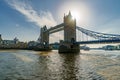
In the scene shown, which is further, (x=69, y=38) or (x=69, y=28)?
(x=69, y=28)

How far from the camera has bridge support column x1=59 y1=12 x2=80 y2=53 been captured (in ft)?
415

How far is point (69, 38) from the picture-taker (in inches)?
5778

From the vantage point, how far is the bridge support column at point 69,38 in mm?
126438

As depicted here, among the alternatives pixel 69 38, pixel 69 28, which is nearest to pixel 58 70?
pixel 69 38

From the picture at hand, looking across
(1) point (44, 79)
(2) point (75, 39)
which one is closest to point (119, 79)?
(1) point (44, 79)

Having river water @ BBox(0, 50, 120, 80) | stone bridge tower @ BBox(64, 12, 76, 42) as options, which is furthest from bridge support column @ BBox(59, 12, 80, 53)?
river water @ BBox(0, 50, 120, 80)

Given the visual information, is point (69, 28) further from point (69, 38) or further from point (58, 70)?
point (58, 70)

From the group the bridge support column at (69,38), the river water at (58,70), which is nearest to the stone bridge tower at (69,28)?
the bridge support column at (69,38)

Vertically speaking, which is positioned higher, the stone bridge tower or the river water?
the stone bridge tower

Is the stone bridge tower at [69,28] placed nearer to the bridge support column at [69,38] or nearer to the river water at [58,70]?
the bridge support column at [69,38]

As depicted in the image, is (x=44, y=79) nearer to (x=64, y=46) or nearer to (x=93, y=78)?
(x=93, y=78)

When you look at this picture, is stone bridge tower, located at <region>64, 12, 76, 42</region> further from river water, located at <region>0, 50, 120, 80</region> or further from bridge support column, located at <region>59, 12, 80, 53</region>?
river water, located at <region>0, 50, 120, 80</region>

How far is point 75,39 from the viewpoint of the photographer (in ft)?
492

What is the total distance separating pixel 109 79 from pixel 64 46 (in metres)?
102
